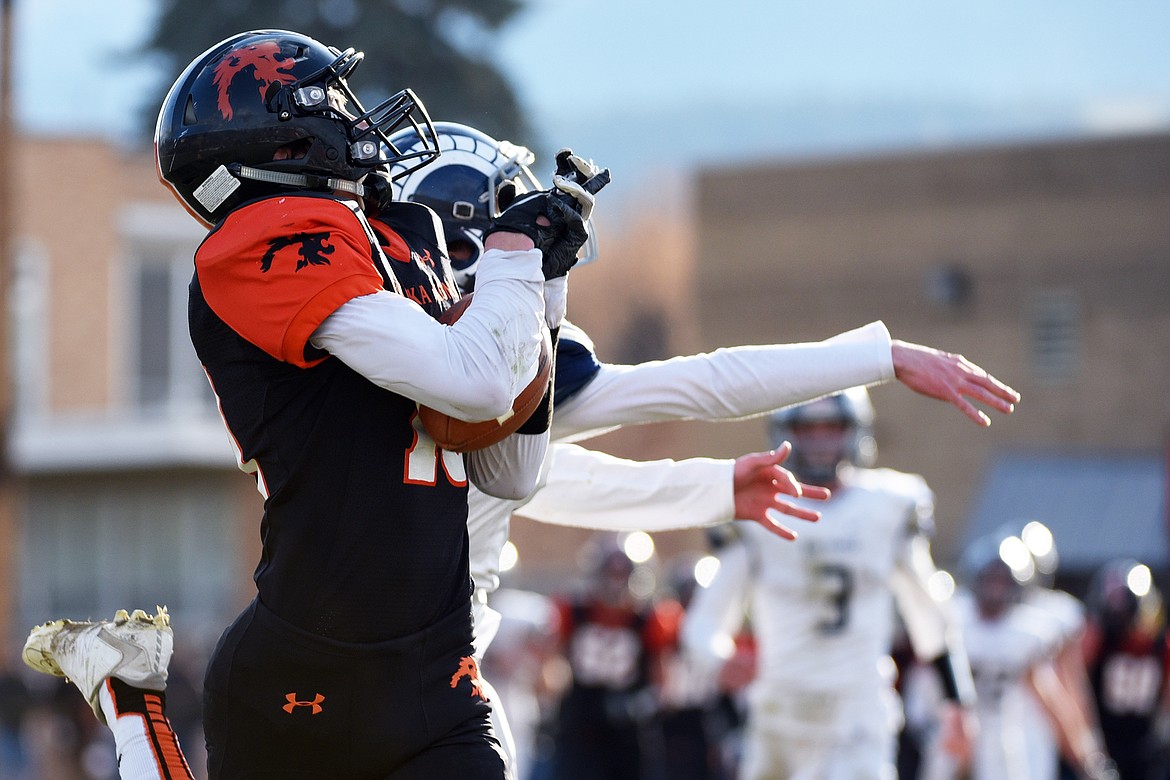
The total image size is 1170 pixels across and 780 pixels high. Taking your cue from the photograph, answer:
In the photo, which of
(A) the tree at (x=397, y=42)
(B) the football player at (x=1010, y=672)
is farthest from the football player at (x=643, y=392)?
(A) the tree at (x=397, y=42)

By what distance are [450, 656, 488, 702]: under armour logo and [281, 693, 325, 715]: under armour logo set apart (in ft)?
0.81

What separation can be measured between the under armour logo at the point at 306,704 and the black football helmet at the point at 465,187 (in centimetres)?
128

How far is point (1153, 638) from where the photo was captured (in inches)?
496

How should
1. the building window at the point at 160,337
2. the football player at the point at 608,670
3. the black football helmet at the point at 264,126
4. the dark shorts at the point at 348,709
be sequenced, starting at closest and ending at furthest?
the dark shorts at the point at 348,709, the black football helmet at the point at 264,126, the football player at the point at 608,670, the building window at the point at 160,337

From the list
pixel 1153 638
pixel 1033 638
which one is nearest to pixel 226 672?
pixel 1033 638

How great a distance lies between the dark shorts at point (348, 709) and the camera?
3385 millimetres

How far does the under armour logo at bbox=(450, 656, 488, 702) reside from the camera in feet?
11.4

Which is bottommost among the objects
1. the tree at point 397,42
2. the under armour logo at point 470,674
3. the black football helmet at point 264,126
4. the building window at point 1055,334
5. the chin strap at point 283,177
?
the building window at point 1055,334

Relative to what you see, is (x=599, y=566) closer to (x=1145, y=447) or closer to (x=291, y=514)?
(x=291, y=514)

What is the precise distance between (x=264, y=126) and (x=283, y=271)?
0.38m

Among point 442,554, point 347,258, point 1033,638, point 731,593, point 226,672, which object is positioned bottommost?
point 1033,638

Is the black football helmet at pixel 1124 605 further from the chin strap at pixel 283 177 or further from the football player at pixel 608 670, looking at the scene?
the chin strap at pixel 283 177

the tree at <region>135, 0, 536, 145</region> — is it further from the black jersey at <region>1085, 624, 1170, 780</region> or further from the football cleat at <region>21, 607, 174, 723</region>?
the football cleat at <region>21, 607, 174, 723</region>

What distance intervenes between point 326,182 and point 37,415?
27.3m
